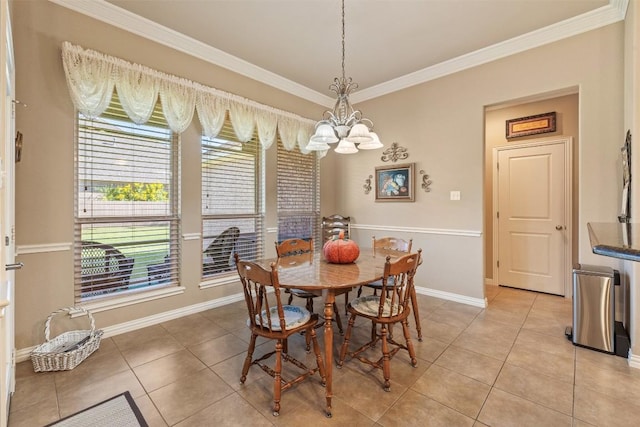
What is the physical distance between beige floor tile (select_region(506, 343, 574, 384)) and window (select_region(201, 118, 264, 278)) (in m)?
2.93

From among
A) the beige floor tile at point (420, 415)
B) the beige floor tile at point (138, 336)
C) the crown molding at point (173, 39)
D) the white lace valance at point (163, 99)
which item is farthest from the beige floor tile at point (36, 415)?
the crown molding at point (173, 39)

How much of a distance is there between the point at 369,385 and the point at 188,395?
1202 millimetres

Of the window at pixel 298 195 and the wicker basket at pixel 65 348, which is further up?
the window at pixel 298 195

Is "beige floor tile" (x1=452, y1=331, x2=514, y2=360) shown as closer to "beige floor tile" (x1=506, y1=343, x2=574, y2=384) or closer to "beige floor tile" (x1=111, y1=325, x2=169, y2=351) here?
"beige floor tile" (x1=506, y1=343, x2=574, y2=384)

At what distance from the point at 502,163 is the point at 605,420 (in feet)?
11.1

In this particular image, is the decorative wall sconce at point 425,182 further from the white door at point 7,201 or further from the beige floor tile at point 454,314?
the white door at point 7,201

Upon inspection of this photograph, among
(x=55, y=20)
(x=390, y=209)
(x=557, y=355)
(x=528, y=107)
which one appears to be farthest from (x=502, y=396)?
(x=55, y=20)

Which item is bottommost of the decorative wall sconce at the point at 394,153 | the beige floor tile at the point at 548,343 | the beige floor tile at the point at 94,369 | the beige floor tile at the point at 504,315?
the beige floor tile at the point at 94,369

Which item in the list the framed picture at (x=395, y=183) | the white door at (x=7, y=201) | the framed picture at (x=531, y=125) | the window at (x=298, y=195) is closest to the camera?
the white door at (x=7, y=201)

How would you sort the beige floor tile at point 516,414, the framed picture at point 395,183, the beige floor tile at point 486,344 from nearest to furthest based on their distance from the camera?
the beige floor tile at point 516,414
the beige floor tile at point 486,344
the framed picture at point 395,183

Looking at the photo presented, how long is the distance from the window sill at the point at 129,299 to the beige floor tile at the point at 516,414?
9.49ft

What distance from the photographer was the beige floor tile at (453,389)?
5.82ft

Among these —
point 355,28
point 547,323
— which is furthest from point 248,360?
point 355,28

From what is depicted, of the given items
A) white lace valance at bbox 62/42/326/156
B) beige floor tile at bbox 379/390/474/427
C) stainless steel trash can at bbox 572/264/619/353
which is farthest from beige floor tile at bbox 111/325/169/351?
stainless steel trash can at bbox 572/264/619/353
